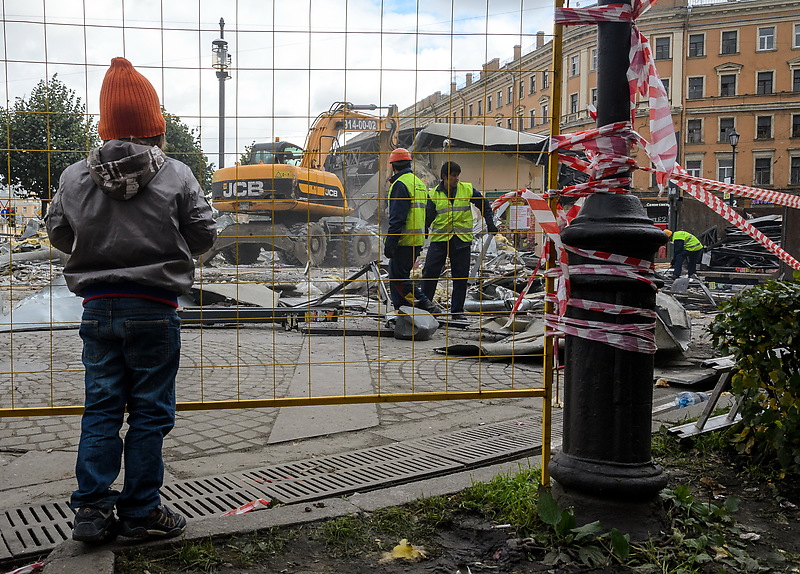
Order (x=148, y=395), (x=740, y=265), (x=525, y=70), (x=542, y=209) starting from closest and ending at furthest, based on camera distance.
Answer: (x=148, y=395) < (x=542, y=209) < (x=525, y=70) < (x=740, y=265)

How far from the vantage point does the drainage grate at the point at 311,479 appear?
279 centimetres

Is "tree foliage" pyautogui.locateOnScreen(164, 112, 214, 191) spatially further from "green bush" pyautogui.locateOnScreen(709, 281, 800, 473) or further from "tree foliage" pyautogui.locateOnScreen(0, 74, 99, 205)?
"green bush" pyautogui.locateOnScreen(709, 281, 800, 473)

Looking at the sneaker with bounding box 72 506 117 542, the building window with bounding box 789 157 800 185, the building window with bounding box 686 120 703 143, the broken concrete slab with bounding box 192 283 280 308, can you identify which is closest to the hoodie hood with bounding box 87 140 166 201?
the sneaker with bounding box 72 506 117 542

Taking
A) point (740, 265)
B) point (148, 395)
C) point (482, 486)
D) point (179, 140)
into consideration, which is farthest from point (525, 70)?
point (740, 265)

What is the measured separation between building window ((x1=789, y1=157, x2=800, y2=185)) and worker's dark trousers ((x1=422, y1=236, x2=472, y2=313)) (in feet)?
176

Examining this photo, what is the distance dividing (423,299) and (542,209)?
6462 mm

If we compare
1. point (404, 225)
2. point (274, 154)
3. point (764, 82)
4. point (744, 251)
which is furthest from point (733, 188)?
point (764, 82)

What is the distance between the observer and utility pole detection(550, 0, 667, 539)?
266cm

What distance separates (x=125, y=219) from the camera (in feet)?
8.42

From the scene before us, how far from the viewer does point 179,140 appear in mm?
3510

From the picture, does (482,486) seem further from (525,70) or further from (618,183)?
(525,70)

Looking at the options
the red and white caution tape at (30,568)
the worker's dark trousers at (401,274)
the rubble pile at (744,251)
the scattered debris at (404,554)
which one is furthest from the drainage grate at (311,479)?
the rubble pile at (744,251)

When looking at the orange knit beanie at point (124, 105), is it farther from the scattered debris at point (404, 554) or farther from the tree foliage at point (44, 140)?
the scattered debris at point (404, 554)

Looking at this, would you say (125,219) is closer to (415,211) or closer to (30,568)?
(30,568)
